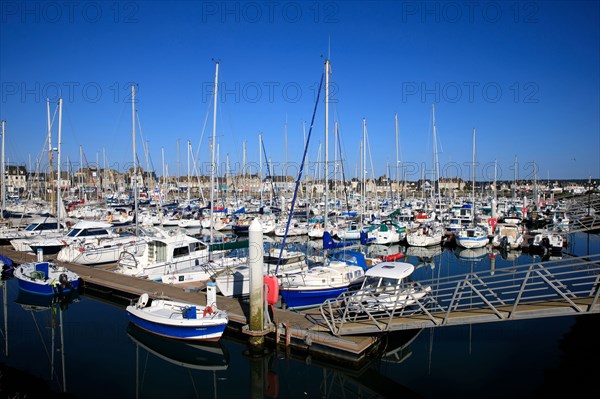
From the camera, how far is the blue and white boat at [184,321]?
16.1m

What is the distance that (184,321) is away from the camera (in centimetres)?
1616

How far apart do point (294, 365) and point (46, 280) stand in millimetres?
15420

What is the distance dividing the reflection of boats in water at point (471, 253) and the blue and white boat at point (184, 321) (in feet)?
90.3

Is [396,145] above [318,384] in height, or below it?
above

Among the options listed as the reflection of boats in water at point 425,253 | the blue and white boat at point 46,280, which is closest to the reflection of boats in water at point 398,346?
the blue and white boat at point 46,280

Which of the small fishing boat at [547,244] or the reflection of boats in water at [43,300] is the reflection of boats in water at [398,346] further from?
the small fishing boat at [547,244]

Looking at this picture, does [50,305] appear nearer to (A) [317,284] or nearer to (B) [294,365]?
(A) [317,284]

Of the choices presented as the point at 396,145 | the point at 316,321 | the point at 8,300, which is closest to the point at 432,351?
the point at 316,321

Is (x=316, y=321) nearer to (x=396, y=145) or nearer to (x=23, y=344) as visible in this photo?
(x=23, y=344)

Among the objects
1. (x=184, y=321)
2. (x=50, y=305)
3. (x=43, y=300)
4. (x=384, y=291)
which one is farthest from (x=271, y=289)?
(x=43, y=300)

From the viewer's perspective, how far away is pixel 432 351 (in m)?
16.5

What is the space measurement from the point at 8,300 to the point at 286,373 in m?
17.4

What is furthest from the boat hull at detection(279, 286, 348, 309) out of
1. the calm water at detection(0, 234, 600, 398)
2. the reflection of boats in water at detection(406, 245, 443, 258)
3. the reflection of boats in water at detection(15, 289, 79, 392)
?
the reflection of boats in water at detection(406, 245, 443, 258)

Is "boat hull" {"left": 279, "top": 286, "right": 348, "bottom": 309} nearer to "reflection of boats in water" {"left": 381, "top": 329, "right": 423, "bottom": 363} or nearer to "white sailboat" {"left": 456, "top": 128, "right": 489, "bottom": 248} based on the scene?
"reflection of boats in water" {"left": 381, "top": 329, "right": 423, "bottom": 363}
